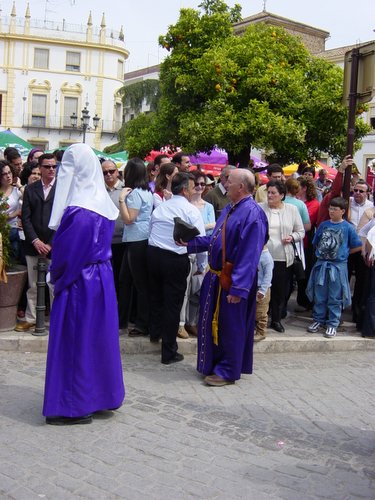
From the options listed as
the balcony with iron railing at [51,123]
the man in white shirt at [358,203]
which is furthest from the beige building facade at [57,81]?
the man in white shirt at [358,203]

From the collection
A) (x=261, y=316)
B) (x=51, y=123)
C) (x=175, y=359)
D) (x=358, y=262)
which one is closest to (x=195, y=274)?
(x=261, y=316)

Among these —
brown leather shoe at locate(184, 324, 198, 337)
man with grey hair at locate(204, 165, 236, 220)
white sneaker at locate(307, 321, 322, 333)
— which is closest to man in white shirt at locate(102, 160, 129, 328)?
brown leather shoe at locate(184, 324, 198, 337)

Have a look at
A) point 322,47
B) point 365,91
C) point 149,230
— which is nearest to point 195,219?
point 149,230

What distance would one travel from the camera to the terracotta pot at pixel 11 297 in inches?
300

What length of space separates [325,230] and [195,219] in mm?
2264

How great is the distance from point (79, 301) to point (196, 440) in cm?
141

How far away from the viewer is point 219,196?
354 inches

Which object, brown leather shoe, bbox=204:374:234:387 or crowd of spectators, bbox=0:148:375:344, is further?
crowd of spectators, bbox=0:148:375:344

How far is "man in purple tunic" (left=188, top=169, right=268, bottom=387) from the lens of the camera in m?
6.25

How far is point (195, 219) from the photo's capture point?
7.07 meters

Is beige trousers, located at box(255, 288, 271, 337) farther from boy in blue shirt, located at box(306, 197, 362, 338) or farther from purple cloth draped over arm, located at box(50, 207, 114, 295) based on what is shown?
purple cloth draped over arm, located at box(50, 207, 114, 295)

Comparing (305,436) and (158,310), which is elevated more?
(158,310)

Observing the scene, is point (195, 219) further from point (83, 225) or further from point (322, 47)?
point (322, 47)

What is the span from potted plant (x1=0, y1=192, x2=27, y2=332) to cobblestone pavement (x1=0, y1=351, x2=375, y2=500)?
707 millimetres
